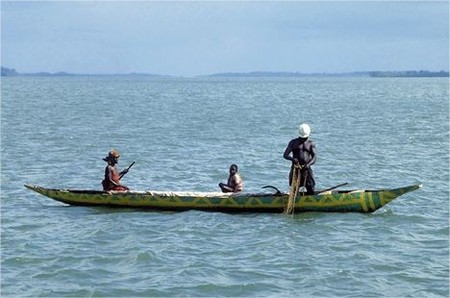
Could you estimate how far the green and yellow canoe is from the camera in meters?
17.4

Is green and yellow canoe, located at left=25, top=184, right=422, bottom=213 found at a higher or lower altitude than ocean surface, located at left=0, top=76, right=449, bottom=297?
higher

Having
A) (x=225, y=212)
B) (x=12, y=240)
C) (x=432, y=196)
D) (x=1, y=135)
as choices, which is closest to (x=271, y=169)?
(x=432, y=196)

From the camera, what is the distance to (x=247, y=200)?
17.6 meters

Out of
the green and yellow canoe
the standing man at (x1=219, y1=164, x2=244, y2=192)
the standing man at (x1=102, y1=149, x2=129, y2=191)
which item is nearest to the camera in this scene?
the green and yellow canoe

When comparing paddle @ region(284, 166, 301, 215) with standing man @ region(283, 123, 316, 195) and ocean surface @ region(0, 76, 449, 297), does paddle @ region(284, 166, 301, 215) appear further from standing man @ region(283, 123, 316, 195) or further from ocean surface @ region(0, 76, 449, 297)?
ocean surface @ region(0, 76, 449, 297)

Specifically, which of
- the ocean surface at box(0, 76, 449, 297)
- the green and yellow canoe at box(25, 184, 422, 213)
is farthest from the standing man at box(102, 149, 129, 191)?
the ocean surface at box(0, 76, 449, 297)

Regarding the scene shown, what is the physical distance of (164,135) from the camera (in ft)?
130

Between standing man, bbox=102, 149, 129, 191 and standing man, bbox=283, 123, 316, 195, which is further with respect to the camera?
standing man, bbox=102, 149, 129, 191

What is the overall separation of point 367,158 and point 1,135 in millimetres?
18121

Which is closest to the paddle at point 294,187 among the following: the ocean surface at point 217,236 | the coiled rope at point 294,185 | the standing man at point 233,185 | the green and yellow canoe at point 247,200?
the coiled rope at point 294,185

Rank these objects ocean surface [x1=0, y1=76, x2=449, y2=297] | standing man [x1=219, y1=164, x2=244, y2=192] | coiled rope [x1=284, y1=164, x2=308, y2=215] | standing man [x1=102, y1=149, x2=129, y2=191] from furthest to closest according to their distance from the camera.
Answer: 1. standing man [x1=102, y1=149, x2=129, y2=191]
2. standing man [x1=219, y1=164, x2=244, y2=192]
3. coiled rope [x1=284, y1=164, x2=308, y2=215]
4. ocean surface [x1=0, y1=76, x2=449, y2=297]

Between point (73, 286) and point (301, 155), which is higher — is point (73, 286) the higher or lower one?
the lower one

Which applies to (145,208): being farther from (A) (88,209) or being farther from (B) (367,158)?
(B) (367,158)

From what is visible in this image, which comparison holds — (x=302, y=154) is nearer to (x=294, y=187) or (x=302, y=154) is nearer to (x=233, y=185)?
(x=294, y=187)
